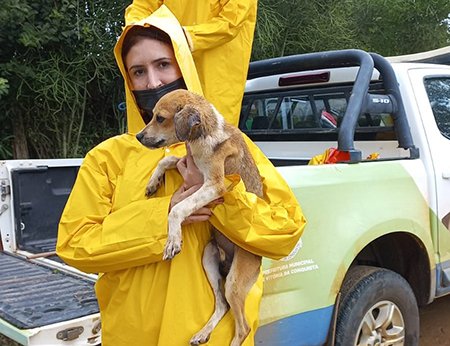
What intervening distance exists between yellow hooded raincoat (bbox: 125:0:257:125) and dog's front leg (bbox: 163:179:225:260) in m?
0.83

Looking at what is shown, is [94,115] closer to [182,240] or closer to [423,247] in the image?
[423,247]

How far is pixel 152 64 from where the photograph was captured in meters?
2.27

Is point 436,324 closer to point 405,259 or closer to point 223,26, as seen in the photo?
point 405,259

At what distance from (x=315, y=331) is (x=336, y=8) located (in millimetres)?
8045

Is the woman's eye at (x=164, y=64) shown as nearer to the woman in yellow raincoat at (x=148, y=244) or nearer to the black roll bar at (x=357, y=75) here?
the woman in yellow raincoat at (x=148, y=244)

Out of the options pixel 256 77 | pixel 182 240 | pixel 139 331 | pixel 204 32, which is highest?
pixel 204 32

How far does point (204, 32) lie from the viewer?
A: 314cm

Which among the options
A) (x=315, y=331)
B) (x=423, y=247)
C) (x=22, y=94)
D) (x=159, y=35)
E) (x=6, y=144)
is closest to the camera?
(x=159, y=35)

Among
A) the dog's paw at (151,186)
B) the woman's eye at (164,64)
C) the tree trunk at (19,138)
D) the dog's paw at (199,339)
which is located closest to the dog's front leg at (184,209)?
the dog's paw at (151,186)

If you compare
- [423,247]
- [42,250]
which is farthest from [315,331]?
[42,250]

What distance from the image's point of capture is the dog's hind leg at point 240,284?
211 cm

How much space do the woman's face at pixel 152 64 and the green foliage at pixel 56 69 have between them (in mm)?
4559

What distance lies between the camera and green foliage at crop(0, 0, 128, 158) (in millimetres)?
6727

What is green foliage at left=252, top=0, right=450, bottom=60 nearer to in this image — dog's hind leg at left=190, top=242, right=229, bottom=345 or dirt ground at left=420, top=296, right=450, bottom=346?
dirt ground at left=420, top=296, right=450, bottom=346
